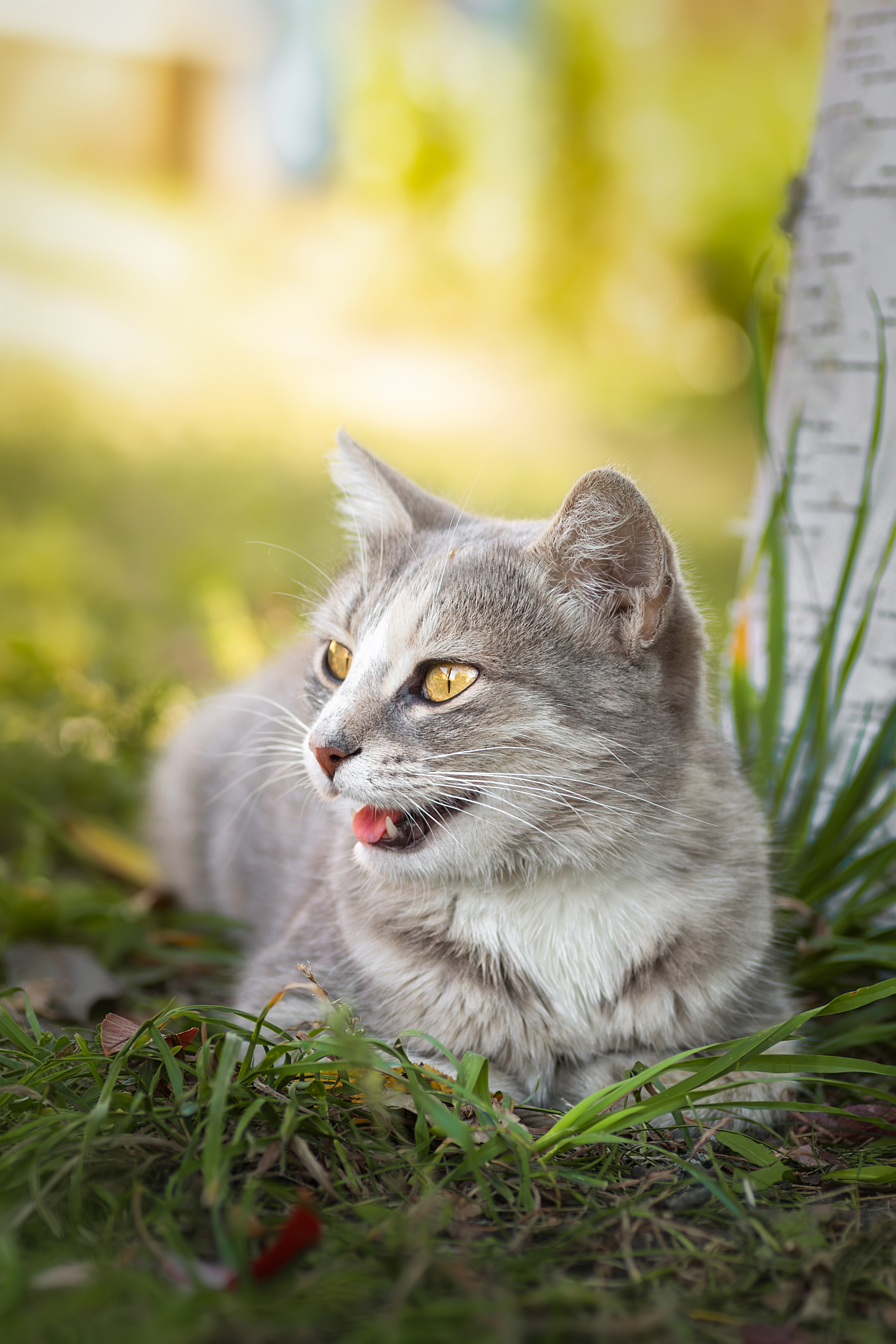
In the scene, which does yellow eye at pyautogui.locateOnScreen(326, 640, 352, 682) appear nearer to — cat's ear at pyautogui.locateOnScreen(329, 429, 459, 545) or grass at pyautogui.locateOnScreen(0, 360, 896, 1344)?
cat's ear at pyautogui.locateOnScreen(329, 429, 459, 545)

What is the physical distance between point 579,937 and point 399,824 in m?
0.36

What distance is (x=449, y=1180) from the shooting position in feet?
4.73

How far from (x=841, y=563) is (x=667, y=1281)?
175 cm

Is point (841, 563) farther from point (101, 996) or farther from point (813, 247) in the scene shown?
point (101, 996)

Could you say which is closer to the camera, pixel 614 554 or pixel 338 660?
pixel 614 554

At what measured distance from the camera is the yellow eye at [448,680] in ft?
5.96

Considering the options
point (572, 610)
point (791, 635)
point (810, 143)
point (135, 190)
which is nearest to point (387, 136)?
point (135, 190)

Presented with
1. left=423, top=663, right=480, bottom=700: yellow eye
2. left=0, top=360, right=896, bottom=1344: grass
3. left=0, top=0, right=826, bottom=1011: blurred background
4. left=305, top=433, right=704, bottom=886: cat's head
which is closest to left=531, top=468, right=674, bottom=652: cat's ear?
left=305, top=433, right=704, bottom=886: cat's head

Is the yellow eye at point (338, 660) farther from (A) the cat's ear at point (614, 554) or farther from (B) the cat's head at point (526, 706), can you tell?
(A) the cat's ear at point (614, 554)

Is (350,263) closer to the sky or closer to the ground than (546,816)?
closer to the sky

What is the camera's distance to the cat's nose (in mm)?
1745

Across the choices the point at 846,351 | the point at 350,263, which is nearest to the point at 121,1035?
the point at 846,351

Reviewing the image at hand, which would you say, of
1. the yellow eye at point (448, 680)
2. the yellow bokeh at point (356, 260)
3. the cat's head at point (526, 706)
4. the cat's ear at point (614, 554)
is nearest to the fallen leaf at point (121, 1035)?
the cat's head at point (526, 706)

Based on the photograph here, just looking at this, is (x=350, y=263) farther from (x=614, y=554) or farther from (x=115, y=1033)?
(x=115, y=1033)
